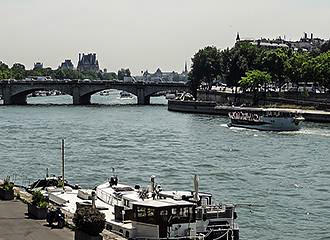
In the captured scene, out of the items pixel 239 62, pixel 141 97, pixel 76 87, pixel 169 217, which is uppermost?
pixel 239 62

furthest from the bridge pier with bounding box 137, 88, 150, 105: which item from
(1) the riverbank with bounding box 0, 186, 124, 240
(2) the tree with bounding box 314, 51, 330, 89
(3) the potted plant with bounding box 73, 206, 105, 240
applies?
(3) the potted plant with bounding box 73, 206, 105, 240

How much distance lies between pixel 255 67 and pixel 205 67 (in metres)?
13.9

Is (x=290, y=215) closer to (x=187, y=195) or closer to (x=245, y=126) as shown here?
(x=187, y=195)

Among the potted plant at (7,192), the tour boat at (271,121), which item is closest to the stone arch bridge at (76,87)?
the tour boat at (271,121)

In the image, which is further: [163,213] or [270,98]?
[270,98]

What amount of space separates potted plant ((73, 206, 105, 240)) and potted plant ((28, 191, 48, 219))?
5208 millimetres

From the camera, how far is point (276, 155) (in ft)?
207

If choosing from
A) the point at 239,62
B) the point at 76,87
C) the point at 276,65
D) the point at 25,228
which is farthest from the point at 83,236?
the point at 76,87

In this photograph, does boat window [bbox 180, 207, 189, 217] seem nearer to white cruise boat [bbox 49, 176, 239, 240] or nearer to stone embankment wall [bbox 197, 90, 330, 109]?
white cruise boat [bbox 49, 176, 239, 240]

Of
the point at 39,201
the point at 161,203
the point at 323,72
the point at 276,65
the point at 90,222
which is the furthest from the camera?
the point at 276,65

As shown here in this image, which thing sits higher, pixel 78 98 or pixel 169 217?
pixel 78 98

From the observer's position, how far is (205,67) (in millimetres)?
149750

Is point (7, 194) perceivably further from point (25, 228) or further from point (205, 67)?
point (205, 67)

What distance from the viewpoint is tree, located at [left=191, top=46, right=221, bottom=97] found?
149125 mm
